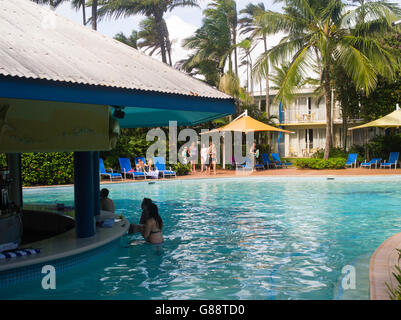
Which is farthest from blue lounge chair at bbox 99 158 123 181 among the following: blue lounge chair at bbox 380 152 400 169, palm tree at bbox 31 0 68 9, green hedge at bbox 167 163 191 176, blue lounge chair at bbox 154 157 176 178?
palm tree at bbox 31 0 68 9

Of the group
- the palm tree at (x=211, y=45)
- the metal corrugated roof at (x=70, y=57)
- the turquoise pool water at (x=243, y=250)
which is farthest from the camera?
the palm tree at (x=211, y=45)

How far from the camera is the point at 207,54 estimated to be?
113ft

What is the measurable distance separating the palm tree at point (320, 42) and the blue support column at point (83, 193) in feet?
56.8

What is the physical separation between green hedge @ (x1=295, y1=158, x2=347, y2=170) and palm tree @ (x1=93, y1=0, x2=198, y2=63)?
13279 mm

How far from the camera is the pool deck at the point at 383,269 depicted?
14.7ft

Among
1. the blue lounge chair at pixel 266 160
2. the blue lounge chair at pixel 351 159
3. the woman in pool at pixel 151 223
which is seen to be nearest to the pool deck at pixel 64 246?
the woman in pool at pixel 151 223

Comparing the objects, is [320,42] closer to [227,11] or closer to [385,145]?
[385,145]

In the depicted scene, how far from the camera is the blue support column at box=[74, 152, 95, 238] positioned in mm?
7207

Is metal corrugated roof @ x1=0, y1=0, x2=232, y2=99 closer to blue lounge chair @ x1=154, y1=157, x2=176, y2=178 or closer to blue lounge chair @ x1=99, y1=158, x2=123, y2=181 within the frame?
blue lounge chair @ x1=99, y1=158, x2=123, y2=181

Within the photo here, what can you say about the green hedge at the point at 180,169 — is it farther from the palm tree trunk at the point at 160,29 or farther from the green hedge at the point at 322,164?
the palm tree trunk at the point at 160,29
